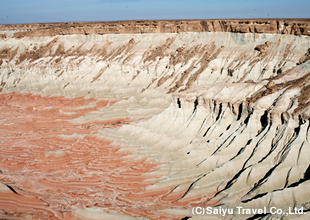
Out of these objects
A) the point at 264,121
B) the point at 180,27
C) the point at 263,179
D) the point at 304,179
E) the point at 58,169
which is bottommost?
the point at 304,179

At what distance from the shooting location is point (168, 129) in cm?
2659

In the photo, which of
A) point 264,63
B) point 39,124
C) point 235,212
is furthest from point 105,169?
point 264,63

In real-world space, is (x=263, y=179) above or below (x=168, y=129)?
below

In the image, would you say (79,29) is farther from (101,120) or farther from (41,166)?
(41,166)

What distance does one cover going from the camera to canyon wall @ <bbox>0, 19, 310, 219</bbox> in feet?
59.6

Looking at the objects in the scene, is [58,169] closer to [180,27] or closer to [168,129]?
[168,129]

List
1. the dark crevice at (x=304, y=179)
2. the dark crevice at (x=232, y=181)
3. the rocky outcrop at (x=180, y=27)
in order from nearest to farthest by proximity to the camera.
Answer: the dark crevice at (x=304, y=179)
the dark crevice at (x=232, y=181)
the rocky outcrop at (x=180, y=27)

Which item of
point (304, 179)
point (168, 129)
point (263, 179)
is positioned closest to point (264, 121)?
point (263, 179)

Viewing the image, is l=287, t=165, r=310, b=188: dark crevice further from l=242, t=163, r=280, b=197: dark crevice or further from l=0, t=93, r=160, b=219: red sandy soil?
l=0, t=93, r=160, b=219: red sandy soil

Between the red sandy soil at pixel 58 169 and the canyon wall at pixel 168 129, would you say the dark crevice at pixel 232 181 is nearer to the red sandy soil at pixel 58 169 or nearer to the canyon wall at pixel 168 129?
the canyon wall at pixel 168 129

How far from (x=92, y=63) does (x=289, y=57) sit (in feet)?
97.2

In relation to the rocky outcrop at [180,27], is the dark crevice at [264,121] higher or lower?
lower

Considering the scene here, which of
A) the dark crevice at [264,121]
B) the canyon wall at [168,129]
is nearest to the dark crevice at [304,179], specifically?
the canyon wall at [168,129]

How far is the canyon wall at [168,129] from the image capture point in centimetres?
1817
